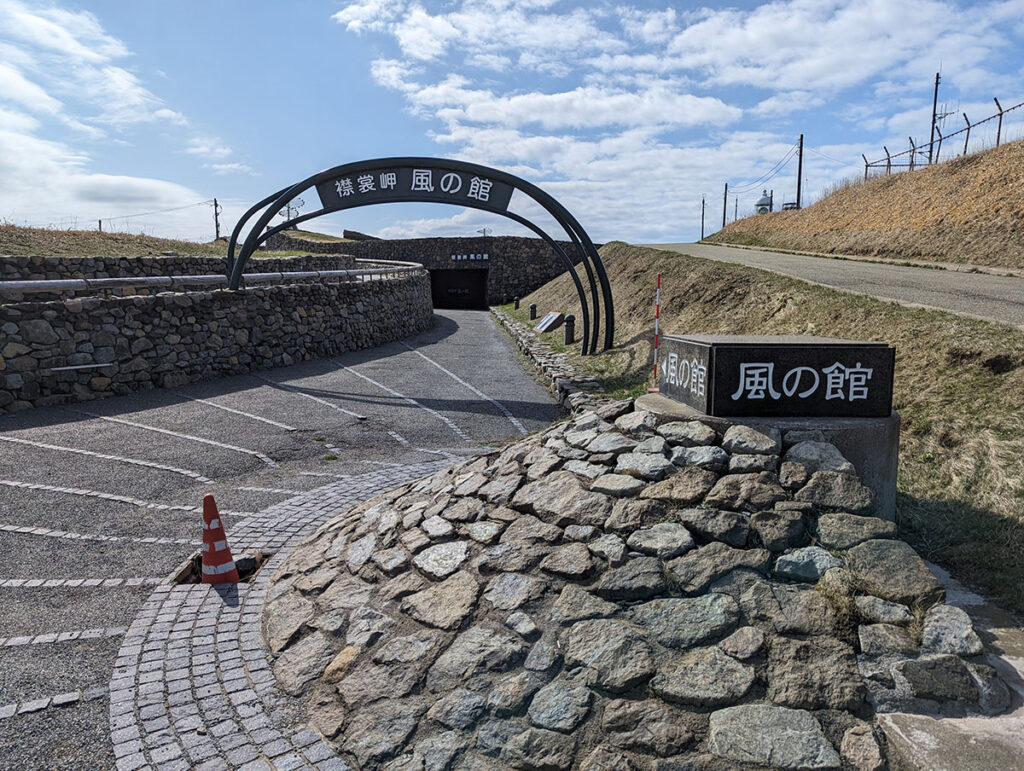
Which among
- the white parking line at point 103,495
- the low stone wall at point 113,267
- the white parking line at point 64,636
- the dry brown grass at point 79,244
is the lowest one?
the white parking line at point 64,636

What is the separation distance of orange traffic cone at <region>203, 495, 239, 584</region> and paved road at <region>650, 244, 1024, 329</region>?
331 inches

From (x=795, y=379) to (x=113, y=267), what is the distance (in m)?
21.8

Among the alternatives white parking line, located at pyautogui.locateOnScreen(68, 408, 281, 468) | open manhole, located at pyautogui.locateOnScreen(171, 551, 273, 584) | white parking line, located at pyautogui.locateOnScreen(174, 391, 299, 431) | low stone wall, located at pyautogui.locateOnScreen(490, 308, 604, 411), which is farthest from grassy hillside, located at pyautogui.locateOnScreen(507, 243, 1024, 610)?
white parking line, located at pyautogui.locateOnScreen(68, 408, 281, 468)

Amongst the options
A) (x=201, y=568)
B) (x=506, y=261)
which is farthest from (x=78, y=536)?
(x=506, y=261)

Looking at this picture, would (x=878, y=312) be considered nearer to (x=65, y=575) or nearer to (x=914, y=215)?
(x=65, y=575)

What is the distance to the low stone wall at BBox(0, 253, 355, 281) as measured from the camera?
1823 cm

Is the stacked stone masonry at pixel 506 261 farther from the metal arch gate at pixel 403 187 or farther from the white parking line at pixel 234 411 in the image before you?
the white parking line at pixel 234 411

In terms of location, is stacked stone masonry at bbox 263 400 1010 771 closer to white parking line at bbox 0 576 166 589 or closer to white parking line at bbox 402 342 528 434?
white parking line at bbox 0 576 166 589

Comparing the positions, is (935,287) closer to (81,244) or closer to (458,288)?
(81,244)

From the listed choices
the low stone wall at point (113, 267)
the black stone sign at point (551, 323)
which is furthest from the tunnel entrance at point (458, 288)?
the black stone sign at point (551, 323)

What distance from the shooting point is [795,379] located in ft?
15.1

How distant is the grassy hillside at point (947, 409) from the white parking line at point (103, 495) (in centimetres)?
618

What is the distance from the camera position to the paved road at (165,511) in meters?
3.57

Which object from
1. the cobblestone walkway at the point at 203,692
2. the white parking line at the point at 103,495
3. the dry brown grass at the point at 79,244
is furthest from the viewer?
the dry brown grass at the point at 79,244
